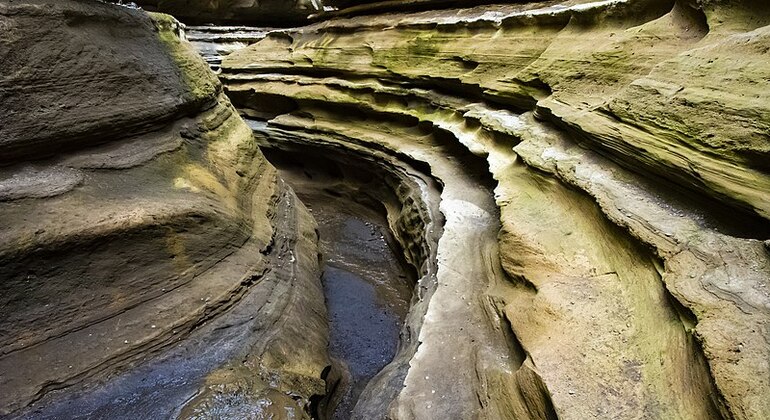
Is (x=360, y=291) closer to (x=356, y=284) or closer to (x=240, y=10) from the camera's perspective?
(x=356, y=284)

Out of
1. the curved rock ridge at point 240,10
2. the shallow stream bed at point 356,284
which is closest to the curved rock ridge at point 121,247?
the shallow stream bed at point 356,284

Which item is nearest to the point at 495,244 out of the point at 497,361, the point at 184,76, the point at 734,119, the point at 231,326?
the point at 497,361

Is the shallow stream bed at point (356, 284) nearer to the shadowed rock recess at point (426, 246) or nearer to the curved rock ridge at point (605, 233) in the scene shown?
the shadowed rock recess at point (426, 246)

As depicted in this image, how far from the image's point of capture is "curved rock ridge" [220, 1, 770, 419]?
6.90 ft

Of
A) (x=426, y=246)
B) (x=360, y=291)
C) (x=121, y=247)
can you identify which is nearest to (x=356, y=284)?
(x=360, y=291)

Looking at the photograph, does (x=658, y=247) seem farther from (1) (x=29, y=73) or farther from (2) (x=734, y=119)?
(1) (x=29, y=73)

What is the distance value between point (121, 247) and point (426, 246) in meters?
2.72

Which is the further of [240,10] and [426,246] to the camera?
[240,10]

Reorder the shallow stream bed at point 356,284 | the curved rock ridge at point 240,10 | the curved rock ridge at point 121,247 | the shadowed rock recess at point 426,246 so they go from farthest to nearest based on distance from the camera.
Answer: the curved rock ridge at point 240,10
the shallow stream bed at point 356,284
the curved rock ridge at point 121,247
the shadowed rock recess at point 426,246

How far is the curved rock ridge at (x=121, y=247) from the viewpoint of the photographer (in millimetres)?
2770

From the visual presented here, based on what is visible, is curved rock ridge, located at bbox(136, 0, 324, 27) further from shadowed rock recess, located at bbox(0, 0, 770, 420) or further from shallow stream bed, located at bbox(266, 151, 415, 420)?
shadowed rock recess, located at bbox(0, 0, 770, 420)

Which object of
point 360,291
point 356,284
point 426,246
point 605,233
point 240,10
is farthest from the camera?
point 240,10

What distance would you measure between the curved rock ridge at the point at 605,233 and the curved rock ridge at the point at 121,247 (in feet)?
3.50

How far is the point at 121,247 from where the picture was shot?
10.4 ft
